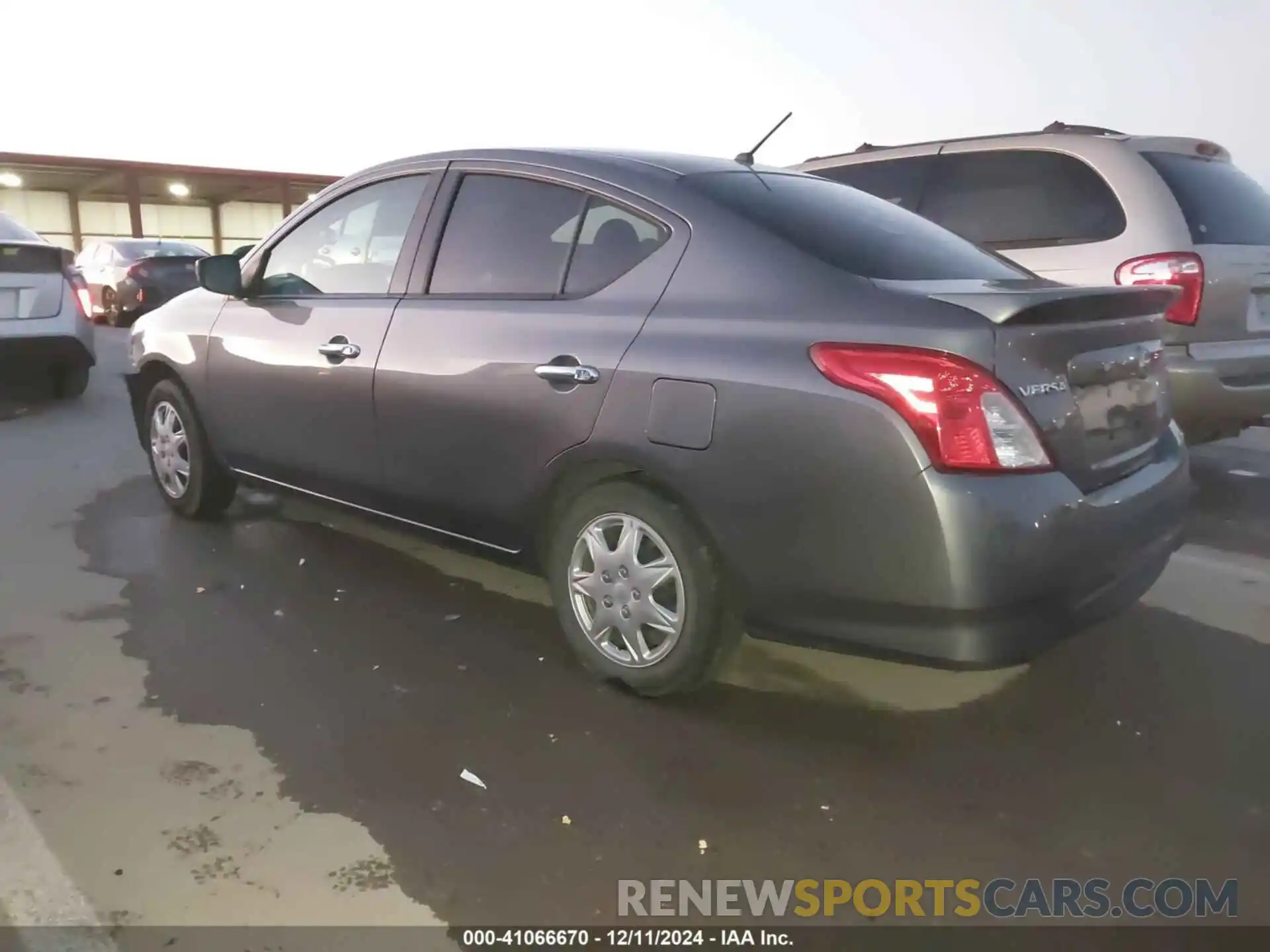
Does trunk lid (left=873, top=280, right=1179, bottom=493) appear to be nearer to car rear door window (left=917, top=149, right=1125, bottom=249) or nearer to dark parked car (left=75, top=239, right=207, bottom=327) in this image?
car rear door window (left=917, top=149, right=1125, bottom=249)

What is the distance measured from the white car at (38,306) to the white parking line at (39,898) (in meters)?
6.21

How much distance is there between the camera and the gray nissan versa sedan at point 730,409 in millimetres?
2285

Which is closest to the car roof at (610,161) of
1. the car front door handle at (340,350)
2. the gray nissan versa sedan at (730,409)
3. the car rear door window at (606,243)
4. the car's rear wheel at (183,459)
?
the gray nissan versa sedan at (730,409)

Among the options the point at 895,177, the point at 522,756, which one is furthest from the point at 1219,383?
the point at 522,756

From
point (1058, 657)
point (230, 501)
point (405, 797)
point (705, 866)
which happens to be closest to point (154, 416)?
point (230, 501)

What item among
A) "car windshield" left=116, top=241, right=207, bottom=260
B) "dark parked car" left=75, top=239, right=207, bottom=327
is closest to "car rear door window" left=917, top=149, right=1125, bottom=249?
"dark parked car" left=75, top=239, right=207, bottom=327

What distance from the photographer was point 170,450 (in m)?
4.64

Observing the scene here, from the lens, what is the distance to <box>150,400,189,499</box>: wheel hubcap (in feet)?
15.0

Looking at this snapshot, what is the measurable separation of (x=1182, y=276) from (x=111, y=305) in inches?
637

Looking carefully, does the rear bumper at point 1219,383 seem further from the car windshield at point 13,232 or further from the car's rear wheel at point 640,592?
the car windshield at point 13,232

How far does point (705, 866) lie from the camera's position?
2191mm

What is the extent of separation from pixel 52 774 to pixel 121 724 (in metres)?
0.26

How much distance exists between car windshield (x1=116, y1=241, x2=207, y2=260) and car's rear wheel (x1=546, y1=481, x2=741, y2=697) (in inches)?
582

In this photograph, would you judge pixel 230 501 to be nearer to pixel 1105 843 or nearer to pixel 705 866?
pixel 705 866
